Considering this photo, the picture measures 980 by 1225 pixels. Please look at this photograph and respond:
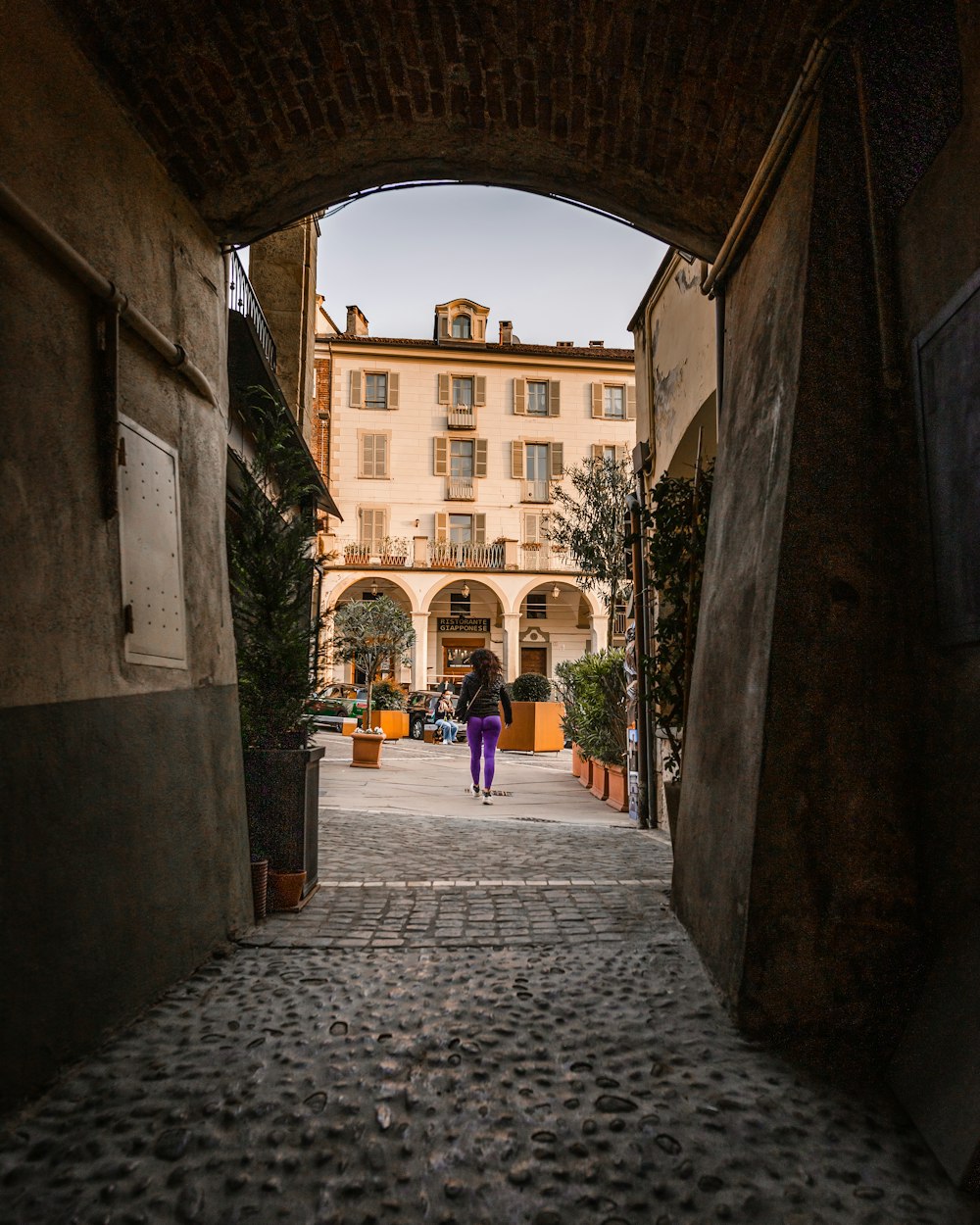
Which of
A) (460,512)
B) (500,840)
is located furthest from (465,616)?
(500,840)

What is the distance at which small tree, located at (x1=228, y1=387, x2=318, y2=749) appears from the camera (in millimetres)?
4941

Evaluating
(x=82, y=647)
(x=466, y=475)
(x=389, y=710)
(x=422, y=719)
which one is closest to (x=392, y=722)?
(x=389, y=710)

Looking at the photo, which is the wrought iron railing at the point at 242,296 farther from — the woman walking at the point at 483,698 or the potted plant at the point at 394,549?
the potted plant at the point at 394,549

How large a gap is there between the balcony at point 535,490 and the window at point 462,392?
3.85 meters

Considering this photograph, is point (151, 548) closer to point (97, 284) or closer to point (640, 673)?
point (97, 284)

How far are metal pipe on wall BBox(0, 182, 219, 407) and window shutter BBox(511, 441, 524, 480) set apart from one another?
28935mm

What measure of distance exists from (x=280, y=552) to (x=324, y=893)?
2050mm

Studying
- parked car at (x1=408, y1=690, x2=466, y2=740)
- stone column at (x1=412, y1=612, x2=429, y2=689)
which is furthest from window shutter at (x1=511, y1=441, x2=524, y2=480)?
parked car at (x1=408, y1=690, x2=466, y2=740)

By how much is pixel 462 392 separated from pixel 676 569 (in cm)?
2888

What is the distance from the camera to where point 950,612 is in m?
2.65

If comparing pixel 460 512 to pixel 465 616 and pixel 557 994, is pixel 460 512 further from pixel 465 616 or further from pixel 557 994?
pixel 557 994

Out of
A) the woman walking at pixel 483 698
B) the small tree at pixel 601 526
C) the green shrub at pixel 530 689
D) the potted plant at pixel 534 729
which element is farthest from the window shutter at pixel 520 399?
the woman walking at pixel 483 698

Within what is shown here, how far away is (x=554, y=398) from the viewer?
33281mm

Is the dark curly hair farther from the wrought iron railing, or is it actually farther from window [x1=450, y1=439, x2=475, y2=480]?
window [x1=450, y1=439, x2=475, y2=480]
